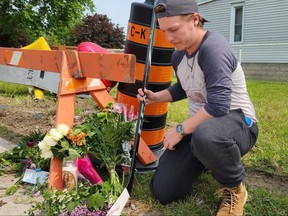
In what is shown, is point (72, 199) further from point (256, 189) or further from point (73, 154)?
point (256, 189)

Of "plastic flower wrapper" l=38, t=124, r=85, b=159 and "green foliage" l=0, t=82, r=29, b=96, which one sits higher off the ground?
"green foliage" l=0, t=82, r=29, b=96

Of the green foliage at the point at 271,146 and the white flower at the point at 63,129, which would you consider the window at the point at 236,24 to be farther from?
the white flower at the point at 63,129

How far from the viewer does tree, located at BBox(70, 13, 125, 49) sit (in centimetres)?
2722

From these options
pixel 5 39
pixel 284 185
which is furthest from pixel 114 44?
pixel 284 185

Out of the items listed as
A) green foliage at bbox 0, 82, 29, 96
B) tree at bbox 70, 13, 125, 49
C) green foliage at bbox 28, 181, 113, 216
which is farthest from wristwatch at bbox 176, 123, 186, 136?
tree at bbox 70, 13, 125, 49

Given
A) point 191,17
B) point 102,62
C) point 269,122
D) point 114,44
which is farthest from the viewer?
point 114,44

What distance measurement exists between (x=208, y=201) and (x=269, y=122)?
250 cm

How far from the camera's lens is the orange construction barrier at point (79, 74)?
258cm

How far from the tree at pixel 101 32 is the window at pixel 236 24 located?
1223cm

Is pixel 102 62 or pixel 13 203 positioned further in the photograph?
pixel 102 62

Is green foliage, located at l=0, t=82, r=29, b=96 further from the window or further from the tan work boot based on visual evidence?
the window

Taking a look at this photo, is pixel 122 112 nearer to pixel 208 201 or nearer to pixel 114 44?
pixel 208 201

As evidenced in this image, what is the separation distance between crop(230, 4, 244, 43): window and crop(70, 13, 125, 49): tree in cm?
1223

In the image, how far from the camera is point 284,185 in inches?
110
